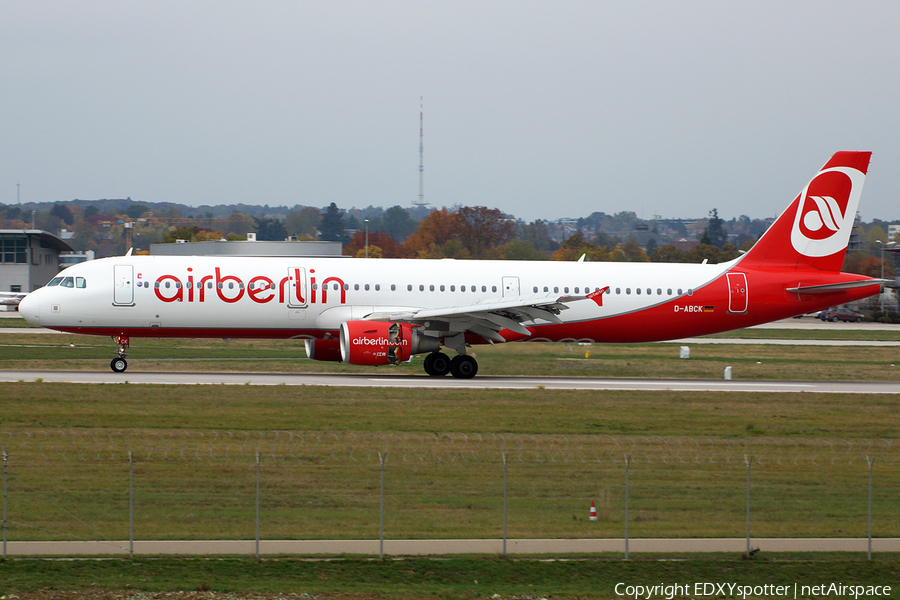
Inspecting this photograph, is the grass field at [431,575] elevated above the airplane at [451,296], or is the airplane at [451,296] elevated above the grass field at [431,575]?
the airplane at [451,296]

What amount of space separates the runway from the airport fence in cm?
1085

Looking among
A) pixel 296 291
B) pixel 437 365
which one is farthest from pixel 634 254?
pixel 296 291

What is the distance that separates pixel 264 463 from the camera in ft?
54.6

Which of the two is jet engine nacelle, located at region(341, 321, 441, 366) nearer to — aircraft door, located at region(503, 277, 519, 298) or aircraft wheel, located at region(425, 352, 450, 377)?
aircraft wheel, located at region(425, 352, 450, 377)

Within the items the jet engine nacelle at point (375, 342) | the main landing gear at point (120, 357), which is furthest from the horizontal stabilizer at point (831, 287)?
the main landing gear at point (120, 357)

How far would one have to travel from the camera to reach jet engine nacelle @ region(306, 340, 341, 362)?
31250 mm

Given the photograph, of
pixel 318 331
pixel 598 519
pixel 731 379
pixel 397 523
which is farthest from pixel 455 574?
pixel 731 379

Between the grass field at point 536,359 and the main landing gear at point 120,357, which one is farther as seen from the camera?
the grass field at point 536,359

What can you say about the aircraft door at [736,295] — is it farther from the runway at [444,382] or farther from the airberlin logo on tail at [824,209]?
the airberlin logo on tail at [824,209]

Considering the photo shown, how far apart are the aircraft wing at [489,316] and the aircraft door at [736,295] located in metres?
7.17

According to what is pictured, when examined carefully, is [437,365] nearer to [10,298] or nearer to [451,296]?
[451,296]

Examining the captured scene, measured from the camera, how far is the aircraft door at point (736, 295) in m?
34.2

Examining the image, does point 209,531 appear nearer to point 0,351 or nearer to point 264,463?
point 264,463

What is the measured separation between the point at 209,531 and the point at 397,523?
2.70 metres
